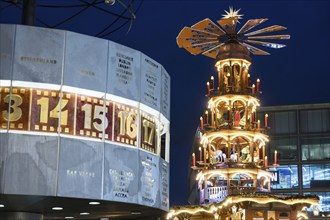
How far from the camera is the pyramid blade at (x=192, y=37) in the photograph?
1986 inches

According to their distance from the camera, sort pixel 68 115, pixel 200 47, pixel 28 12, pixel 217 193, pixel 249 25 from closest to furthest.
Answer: pixel 68 115
pixel 28 12
pixel 217 193
pixel 249 25
pixel 200 47

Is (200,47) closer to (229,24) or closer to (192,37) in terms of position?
(192,37)

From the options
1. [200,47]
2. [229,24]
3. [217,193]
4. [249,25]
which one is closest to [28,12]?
[217,193]

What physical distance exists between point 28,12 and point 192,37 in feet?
89.1

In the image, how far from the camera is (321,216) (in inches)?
3733

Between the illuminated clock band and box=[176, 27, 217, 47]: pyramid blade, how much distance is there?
2689 centimetres

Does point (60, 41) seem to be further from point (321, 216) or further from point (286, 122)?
point (286, 122)

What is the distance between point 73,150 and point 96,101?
86.4 inches

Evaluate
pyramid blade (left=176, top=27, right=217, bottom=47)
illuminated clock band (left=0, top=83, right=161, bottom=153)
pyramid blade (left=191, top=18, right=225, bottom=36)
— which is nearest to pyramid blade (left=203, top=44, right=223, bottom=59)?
pyramid blade (left=176, top=27, right=217, bottom=47)

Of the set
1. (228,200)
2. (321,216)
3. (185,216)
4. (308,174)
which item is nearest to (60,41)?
(228,200)

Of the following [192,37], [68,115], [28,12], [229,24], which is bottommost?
[68,115]

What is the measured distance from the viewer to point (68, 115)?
22297 mm

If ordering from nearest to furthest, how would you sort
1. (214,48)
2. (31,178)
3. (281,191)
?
1. (31,178)
2. (214,48)
3. (281,191)

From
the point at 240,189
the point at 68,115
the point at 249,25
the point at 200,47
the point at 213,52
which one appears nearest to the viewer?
the point at 68,115
